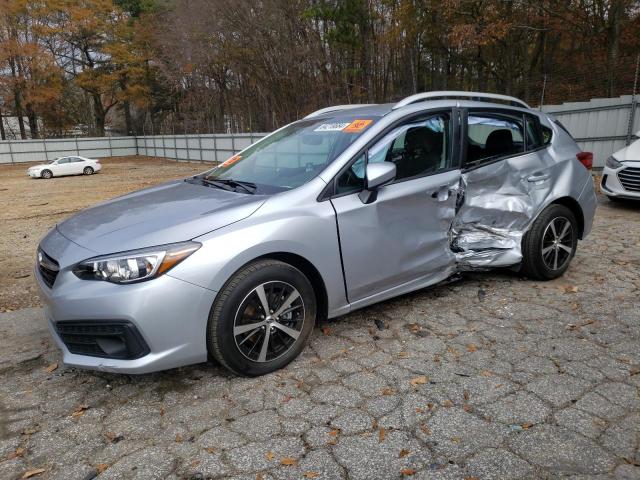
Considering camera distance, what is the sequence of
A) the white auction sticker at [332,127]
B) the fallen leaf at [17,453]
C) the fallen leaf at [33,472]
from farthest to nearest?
the white auction sticker at [332,127] → the fallen leaf at [17,453] → the fallen leaf at [33,472]

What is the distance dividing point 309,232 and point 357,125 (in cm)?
102

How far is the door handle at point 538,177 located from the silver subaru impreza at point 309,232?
0.5 inches

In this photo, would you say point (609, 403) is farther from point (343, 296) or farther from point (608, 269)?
point (608, 269)

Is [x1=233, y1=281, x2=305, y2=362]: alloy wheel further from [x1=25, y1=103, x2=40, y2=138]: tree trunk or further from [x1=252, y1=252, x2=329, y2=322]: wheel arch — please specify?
[x1=25, y1=103, x2=40, y2=138]: tree trunk

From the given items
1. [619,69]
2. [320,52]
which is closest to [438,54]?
[320,52]

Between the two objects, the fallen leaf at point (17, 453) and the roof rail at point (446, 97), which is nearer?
the fallen leaf at point (17, 453)

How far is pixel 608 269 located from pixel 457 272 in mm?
1879

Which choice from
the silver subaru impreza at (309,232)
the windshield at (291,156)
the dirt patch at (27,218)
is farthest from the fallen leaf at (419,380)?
the dirt patch at (27,218)

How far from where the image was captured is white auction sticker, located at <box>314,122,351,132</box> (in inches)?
141

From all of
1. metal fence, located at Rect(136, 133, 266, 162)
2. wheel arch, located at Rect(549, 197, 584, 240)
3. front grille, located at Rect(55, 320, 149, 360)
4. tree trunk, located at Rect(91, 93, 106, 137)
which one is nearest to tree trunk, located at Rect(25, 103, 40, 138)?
tree trunk, located at Rect(91, 93, 106, 137)

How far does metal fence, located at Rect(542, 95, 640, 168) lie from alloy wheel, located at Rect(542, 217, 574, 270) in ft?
27.2

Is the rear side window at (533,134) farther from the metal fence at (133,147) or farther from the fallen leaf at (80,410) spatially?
the metal fence at (133,147)

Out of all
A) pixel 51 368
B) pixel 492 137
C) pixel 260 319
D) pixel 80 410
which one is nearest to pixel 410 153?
pixel 492 137

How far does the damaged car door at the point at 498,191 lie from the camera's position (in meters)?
3.97
